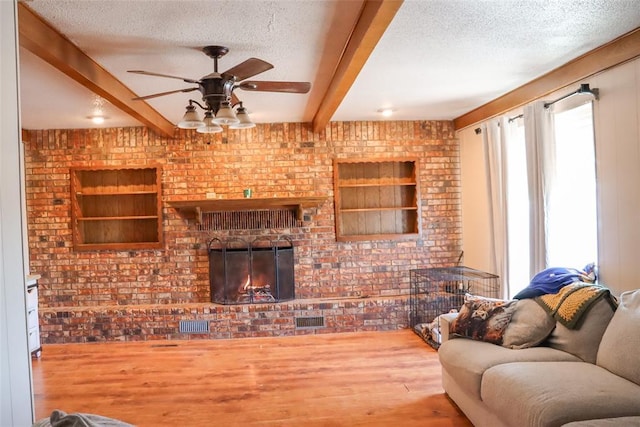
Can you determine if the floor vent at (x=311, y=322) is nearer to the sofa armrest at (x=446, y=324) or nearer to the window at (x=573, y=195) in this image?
the sofa armrest at (x=446, y=324)

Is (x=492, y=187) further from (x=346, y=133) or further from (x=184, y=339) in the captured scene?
(x=184, y=339)

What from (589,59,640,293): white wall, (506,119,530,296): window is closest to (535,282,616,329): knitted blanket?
(589,59,640,293): white wall

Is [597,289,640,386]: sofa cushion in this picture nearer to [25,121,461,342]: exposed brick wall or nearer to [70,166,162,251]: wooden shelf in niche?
[25,121,461,342]: exposed brick wall

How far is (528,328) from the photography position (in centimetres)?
305

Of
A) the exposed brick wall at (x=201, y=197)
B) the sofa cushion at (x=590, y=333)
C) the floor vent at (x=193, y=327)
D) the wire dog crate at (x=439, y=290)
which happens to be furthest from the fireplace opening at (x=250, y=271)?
the sofa cushion at (x=590, y=333)

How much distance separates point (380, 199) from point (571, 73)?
2.72m

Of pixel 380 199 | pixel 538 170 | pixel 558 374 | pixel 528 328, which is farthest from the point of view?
pixel 380 199

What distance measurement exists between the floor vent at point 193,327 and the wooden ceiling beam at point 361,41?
291 cm

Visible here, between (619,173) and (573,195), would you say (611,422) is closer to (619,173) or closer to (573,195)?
(619,173)

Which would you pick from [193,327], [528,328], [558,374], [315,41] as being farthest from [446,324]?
[193,327]

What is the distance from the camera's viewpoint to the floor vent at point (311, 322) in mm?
5352

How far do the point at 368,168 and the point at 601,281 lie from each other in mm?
3050

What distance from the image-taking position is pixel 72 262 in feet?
18.3

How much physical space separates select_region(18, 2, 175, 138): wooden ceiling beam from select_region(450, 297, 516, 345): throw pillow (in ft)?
10.3
